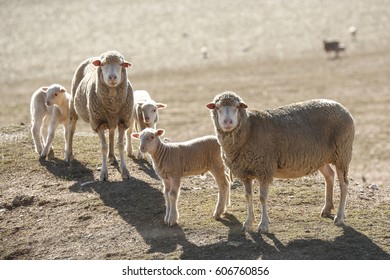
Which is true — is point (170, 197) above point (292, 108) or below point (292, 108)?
below

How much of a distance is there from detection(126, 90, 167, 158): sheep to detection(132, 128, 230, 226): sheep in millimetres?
2258

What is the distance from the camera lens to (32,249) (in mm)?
10375

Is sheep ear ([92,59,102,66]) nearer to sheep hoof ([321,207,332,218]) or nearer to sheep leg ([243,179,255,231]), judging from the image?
sheep leg ([243,179,255,231])

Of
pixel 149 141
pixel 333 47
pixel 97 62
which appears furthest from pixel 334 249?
pixel 333 47

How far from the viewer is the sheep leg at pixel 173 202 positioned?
10445 millimetres

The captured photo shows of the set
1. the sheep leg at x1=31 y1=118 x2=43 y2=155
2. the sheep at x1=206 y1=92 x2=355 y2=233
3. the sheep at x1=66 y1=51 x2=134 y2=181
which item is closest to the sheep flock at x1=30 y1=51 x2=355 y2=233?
the sheep at x1=206 y1=92 x2=355 y2=233

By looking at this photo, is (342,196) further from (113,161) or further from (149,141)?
(113,161)

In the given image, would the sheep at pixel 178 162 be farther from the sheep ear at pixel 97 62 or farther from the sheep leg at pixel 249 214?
the sheep ear at pixel 97 62

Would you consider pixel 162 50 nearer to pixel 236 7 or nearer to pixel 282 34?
pixel 282 34

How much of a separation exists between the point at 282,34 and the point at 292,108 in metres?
34.8

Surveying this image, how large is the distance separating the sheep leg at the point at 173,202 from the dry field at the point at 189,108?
0.50ft

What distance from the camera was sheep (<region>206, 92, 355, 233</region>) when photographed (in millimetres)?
9953

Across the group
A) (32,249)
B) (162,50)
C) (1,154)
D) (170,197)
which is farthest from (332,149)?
(162,50)

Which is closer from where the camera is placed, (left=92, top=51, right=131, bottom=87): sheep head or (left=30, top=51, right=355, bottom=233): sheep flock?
(left=30, top=51, right=355, bottom=233): sheep flock
